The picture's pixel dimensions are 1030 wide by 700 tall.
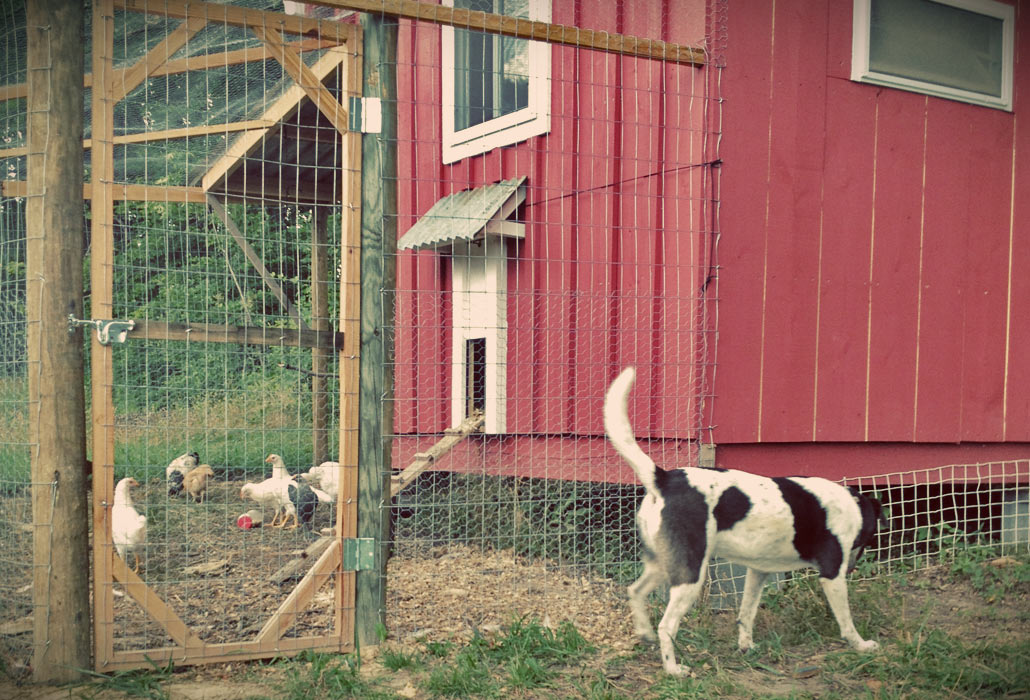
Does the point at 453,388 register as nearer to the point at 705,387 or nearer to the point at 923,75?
the point at 705,387

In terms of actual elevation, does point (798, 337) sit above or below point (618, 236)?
below

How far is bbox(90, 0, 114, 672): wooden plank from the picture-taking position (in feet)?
13.3

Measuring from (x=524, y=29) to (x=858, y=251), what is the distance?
2525 millimetres

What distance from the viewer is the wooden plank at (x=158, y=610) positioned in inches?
163

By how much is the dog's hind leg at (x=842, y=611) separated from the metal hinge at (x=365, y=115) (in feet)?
9.79

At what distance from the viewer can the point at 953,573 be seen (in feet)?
19.6

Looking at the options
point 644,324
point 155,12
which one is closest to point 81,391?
point 155,12

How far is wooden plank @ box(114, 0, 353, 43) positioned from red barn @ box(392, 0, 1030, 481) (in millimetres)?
753

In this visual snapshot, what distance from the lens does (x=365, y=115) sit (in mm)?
4453

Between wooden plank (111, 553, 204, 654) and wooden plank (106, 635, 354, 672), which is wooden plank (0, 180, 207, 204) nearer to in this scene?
wooden plank (111, 553, 204, 654)

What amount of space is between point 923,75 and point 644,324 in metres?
2.46

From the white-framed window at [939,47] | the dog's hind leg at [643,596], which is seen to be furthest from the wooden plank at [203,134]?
the white-framed window at [939,47]

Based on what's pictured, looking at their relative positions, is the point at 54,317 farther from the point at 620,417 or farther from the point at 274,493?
the point at 274,493

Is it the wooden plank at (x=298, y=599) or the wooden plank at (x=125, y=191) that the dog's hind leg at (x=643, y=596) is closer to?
the wooden plank at (x=298, y=599)
